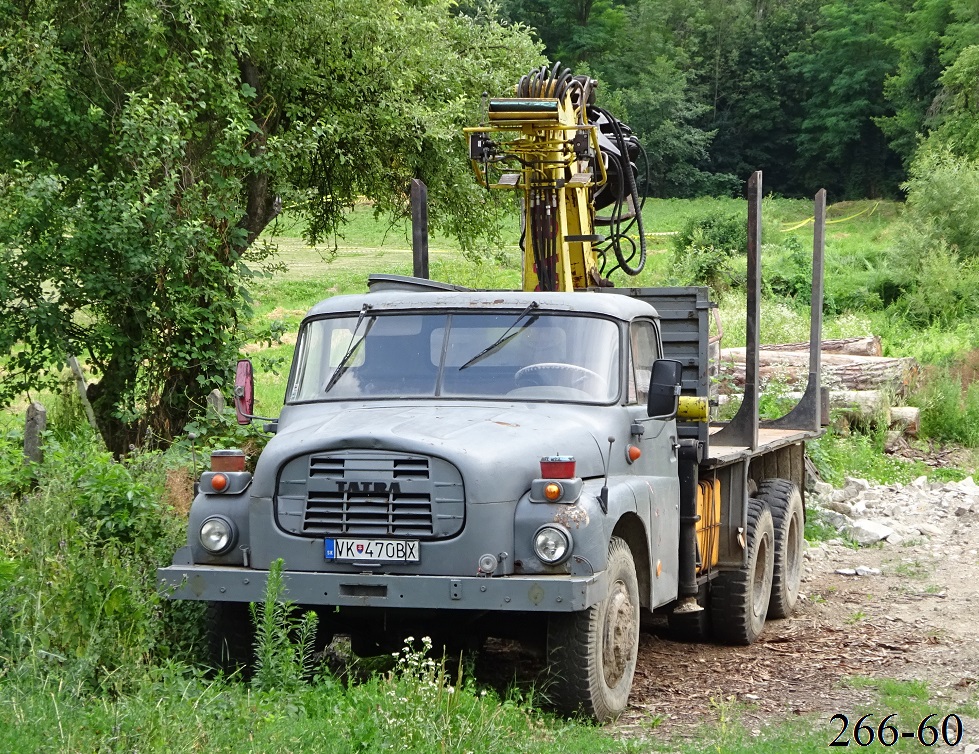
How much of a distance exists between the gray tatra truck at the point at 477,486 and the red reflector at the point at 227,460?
0.04 feet

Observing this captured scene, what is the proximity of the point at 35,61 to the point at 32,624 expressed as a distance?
8.87 metres

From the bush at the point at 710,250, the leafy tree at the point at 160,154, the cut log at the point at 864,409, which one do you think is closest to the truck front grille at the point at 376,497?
the leafy tree at the point at 160,154

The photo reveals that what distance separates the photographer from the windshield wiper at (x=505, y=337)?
791cm

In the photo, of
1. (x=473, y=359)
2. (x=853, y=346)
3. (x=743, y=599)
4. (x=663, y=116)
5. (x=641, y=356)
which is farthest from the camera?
(x=663, y=116)

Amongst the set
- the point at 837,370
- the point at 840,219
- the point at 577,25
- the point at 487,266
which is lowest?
the point at 837,370

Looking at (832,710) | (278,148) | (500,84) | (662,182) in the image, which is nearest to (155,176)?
(278,148)

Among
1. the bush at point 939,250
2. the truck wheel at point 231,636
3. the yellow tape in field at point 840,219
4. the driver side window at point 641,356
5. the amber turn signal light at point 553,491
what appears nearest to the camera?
the amber turn signal light at point 553,491

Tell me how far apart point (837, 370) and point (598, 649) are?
45.8 ft

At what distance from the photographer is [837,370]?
19969 millimetres

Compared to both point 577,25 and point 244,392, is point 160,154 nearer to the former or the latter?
point 244,392

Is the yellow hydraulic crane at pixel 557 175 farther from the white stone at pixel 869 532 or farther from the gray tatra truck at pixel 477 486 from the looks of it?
the white stone at pixel 869 532

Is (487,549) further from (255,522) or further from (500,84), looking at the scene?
(500,84)

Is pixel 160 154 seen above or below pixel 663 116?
below

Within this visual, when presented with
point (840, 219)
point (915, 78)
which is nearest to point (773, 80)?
point (915, 78)
